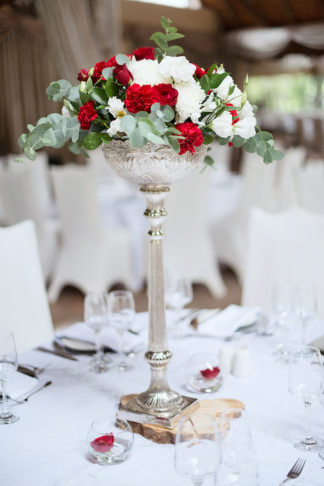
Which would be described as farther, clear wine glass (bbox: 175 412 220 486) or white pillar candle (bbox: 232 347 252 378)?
white pillar candle (bbox: 232 347 252 378)

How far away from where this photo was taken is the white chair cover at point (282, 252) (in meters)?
2.32

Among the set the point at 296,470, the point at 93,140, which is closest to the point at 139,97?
the point at 93,140

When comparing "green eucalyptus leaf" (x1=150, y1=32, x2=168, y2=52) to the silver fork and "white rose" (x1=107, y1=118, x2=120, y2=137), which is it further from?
the silver fork

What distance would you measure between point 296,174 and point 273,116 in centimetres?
1074

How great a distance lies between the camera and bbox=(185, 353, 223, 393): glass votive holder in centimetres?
149

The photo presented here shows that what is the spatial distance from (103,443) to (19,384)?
42cm

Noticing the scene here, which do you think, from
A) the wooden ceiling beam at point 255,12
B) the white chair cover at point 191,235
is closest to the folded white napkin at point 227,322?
the white chair cover at point 191,235

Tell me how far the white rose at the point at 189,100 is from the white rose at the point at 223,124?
0.20ft

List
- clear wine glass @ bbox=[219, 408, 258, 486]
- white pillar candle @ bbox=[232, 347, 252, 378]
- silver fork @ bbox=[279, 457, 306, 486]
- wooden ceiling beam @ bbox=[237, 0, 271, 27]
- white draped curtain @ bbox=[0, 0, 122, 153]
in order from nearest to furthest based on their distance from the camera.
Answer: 1. clear wine glass @ bbox=[219, 408, 258, 486]
2. silver fork @ bbox=[279, 457, 306, 486]
3. white pillar candle @ bbox=[232, 347, 252, 378]
4. white draped curtain @ bbox=[0, 0, 122, 153]
5. wooden ceiling beam @ bbox=[237, 0, 271, 27]

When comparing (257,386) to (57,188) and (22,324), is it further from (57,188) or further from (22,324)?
(57,188)

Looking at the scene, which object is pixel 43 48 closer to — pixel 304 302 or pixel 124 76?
pixel 304 302

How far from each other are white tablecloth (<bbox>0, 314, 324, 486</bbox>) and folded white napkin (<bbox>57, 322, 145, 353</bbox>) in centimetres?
6

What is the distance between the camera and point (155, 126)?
3.84 ft

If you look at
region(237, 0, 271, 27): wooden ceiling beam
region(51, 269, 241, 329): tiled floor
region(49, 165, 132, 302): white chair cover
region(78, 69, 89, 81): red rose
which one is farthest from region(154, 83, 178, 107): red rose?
region(237, 0, 271, 27): wooden ceiling beam
